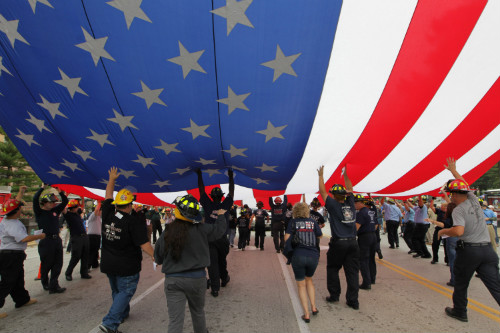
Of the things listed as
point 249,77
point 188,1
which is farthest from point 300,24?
point 188,1

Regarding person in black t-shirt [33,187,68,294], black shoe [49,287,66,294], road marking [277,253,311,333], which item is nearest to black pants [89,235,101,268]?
person in black t-shirt [33,187,68,294]

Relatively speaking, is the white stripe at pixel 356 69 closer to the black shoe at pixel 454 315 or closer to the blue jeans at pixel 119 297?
the black shoe at pixel 454 315

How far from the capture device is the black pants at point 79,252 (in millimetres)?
6074

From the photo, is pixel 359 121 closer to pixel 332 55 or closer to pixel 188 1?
pixel 332 55

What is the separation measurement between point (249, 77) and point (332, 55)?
1.01 meters

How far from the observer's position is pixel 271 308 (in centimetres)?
407

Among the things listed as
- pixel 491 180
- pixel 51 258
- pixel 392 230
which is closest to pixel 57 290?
pixel 51 258

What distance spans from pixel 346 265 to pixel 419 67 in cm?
305

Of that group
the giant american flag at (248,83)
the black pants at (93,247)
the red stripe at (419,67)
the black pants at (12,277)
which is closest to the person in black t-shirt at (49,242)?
the black pants at (12,277)

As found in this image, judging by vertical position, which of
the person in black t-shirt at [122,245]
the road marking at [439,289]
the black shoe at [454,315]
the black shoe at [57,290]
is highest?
the person in black t-shirt at [122,245]

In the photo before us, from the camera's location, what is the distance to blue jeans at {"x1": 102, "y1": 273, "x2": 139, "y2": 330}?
10.1 feet

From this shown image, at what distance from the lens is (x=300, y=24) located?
2.67m

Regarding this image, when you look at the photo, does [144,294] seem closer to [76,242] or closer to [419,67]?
[76,242]

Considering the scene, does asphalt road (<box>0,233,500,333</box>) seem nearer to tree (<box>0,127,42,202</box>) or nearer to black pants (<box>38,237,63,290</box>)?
black pants (<box>38,237,63,290</box>)
